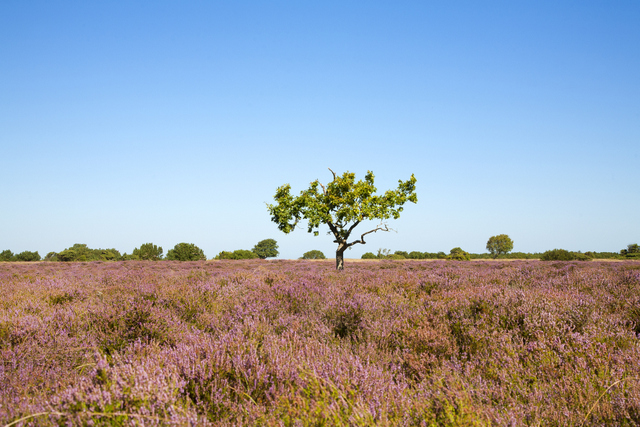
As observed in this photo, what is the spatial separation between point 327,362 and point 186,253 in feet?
142

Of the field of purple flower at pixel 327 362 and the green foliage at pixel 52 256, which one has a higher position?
the field of purple flower at pixel 327 362

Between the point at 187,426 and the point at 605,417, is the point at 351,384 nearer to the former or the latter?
the point at 187,426

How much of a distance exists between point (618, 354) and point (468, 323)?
1201mm

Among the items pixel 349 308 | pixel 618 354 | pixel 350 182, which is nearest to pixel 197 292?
pixel 349 308

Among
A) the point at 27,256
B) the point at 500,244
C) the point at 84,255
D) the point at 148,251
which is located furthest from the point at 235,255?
the point at 500,244

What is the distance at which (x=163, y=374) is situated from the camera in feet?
6.88

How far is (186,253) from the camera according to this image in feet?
138

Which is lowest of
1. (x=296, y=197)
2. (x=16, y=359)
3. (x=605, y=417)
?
(x=605, y=417)

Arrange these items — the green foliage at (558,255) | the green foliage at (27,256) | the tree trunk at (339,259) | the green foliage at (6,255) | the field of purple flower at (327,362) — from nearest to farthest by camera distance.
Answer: the field of purple flower at (327,362), the tree trunk at (339,259), the green foliage at (558,255), the green foliage at (6,255), the green foliage at (27,256)

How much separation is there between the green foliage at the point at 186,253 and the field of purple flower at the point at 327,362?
39181 mm

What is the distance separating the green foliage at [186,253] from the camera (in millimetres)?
41969

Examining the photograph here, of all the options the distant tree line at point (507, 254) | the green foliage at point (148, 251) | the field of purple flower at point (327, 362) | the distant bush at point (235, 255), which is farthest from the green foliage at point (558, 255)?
the green foliage at point (148, 251)

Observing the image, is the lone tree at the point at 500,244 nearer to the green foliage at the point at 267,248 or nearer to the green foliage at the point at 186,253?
the green foliage at the point at 267,248

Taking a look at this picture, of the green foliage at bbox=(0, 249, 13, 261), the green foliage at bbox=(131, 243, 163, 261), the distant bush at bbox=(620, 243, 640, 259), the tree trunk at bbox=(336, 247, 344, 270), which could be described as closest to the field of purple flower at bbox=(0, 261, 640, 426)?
the tree trunk at bbox=(336, 247, 344, 270)
